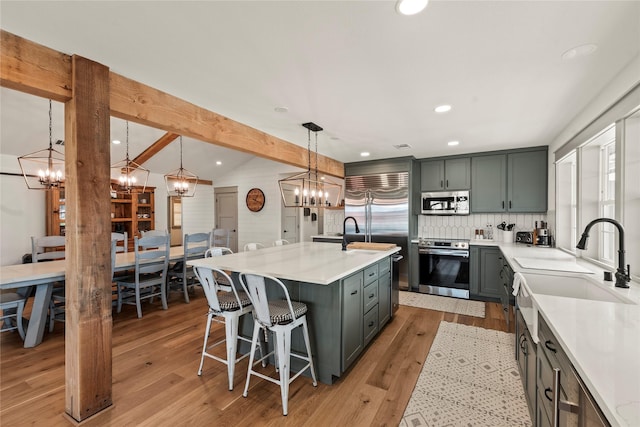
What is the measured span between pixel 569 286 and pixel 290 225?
5.41 meters

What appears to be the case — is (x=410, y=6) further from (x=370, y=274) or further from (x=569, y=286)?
(x=569, y=286)

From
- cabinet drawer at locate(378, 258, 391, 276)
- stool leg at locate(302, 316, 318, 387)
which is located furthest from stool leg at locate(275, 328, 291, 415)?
cabinet drawer at locate(378, 258, 391, 276)

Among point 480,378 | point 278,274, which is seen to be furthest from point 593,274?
point 278,274

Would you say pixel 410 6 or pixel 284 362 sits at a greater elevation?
pixel 410 6

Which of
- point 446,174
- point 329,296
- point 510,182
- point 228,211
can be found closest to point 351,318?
point 329,296

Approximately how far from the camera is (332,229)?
21.3ft

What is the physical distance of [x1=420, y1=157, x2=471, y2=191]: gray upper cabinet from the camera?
193 inches

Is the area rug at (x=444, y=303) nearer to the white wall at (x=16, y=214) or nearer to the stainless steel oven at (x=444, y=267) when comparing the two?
the stainless steel oven at (x=444, y=267)

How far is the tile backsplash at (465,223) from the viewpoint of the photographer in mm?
4727

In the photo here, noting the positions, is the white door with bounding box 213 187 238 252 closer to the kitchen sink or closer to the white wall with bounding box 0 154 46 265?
the white wall with bounding box 0 154 46 265

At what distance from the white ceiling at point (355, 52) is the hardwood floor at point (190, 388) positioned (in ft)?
7.76

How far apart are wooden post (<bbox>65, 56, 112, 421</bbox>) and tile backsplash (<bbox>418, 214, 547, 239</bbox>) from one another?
16.1 feet

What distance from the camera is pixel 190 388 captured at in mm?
2248

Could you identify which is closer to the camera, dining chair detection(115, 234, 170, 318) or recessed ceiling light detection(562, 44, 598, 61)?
recessed ceiling light detection(562, 44, 598, 61)
